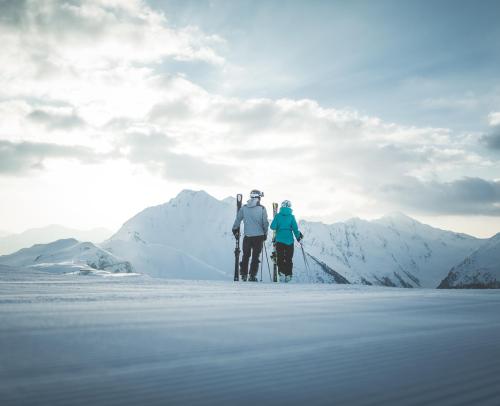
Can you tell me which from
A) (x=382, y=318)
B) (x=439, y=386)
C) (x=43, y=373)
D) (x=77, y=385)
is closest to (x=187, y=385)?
(x=77, y=385)

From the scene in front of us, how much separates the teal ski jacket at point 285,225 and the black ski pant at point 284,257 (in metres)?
0.15

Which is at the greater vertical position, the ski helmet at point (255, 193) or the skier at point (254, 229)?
the ski helmet at point (255, 193)

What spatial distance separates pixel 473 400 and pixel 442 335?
97 centimetres

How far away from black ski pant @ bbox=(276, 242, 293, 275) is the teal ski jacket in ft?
0.48

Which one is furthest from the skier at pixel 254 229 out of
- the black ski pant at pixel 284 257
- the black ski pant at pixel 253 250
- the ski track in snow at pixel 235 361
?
the ski track in snow at pixel 235 361

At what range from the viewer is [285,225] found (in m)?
11.9

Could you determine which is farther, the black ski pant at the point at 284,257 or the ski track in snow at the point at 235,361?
the black ski pant at the point at 284,257

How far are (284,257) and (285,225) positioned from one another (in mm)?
948

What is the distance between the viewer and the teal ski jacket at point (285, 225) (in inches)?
469

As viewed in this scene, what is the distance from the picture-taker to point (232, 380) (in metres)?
1.19

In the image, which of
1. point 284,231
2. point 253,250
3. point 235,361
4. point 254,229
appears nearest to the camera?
point 235,361

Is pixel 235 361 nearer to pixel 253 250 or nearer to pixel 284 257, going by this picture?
pixel 284 257

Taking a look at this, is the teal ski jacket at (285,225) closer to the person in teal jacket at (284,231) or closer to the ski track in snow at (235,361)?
the person in teal jacket at (284,231)

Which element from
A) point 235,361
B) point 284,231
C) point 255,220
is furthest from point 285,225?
point 235,361
